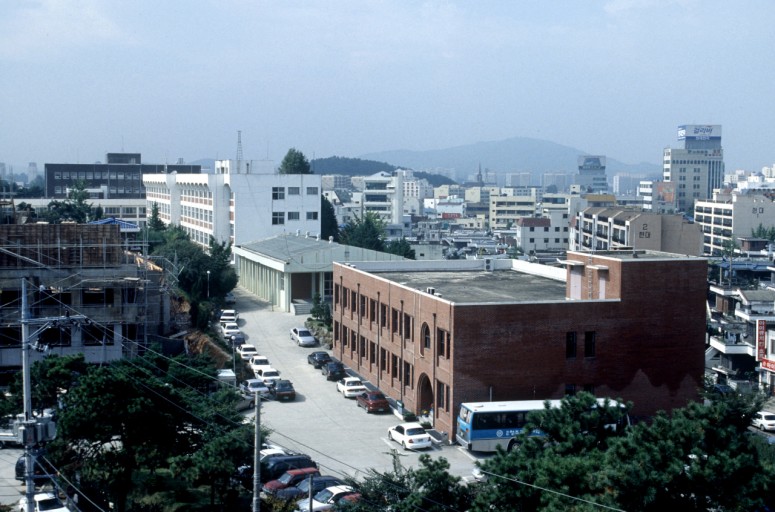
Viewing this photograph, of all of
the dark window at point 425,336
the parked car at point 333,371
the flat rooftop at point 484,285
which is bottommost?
the parked car at point 333,371

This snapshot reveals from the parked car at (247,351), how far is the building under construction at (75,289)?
5246mm

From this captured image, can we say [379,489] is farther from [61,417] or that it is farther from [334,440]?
[334,440]

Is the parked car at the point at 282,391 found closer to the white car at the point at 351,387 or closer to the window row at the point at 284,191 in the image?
the white car at the point at 351,387

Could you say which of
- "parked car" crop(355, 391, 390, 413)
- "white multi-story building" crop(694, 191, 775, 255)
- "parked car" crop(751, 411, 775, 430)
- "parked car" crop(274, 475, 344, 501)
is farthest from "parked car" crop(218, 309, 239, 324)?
"white multi-story building" crop(694, 191, 775, 255)

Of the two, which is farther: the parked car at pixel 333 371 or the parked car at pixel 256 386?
the parked car at pixel 333 371

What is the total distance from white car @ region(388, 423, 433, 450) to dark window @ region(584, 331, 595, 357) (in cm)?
483

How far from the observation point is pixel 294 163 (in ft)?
239

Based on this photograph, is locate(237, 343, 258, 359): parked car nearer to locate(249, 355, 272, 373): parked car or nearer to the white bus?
locate(249, 355, 272, 373): parked car

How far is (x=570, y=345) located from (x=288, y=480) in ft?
29.8

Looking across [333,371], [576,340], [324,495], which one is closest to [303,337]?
[333,371]

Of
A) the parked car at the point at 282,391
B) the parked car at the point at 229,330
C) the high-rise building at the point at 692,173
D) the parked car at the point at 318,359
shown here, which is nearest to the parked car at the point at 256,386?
the parked car at the point at 282,391

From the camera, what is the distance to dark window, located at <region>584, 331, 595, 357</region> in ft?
85.4

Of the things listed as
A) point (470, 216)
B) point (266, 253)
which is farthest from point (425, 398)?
point (470, 216)

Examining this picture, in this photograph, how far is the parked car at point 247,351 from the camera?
119 feet
